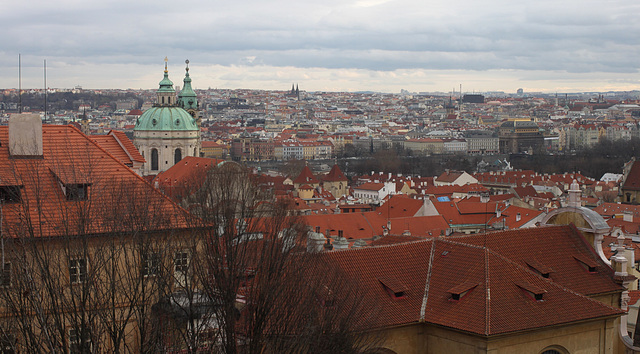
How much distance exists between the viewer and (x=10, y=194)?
51.8 ft

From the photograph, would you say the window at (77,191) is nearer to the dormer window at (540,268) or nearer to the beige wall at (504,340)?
the beige wall at (504,340)

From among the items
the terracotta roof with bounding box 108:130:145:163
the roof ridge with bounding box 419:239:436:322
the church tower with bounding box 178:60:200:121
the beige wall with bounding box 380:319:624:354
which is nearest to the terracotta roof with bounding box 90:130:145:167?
the terracotta roof with bounding box 108:130:145:163

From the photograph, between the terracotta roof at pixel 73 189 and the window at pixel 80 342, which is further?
the terracotta roof at pixel 73 189

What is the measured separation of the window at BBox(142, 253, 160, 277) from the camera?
14.9 m

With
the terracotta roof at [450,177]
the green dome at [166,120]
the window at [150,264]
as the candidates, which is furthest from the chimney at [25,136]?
the green dome at [166,120]

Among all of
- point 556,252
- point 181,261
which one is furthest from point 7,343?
point 556,252

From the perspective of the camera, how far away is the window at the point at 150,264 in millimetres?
14913

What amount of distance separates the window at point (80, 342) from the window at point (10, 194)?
2597 millimetres

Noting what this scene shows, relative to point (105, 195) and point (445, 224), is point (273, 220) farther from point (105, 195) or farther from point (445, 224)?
point (445, 224)

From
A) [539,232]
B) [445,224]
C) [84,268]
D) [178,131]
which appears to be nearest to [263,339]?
[84,268]

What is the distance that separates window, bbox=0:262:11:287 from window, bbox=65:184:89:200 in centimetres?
176

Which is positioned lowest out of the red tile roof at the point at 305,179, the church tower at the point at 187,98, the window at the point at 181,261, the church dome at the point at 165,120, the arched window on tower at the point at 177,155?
the red tile roof at the point at 305,179

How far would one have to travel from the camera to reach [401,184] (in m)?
95.5

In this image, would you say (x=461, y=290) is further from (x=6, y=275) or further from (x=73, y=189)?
(x=6, y=275)
